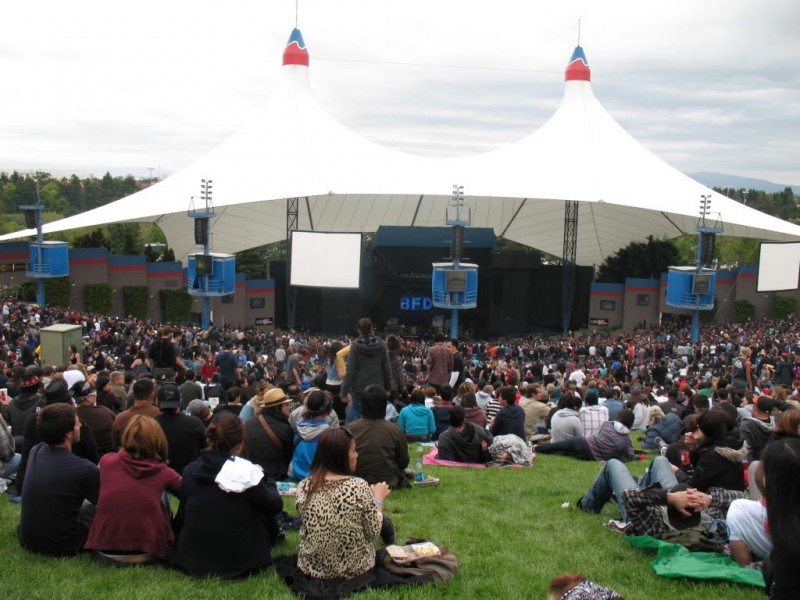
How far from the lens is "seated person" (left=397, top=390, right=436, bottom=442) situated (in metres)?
6.97

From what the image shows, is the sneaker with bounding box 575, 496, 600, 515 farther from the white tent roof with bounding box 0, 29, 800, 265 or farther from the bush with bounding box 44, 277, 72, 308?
the bush with bounding box 44, 277, 72, 308

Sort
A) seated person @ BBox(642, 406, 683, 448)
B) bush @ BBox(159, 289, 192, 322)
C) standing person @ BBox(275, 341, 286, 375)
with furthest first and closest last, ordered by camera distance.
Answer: bush @ BBox(159, 289, 192, 322) < standing person @ BBox(275, 341, 286, 375) < seated person @ BBox(642, 406, 683, 448)

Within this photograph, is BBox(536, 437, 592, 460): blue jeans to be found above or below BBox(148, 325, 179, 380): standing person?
below

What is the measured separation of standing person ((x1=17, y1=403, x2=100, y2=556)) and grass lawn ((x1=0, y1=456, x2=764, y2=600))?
96mm

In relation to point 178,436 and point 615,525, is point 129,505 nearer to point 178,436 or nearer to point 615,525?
point 178,436

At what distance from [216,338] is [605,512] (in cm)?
1633

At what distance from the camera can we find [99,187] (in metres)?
81.4

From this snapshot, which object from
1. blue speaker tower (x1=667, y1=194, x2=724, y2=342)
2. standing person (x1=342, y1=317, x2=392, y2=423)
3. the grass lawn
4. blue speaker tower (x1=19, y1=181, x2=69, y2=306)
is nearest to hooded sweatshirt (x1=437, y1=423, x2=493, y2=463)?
standing person (x1=342, y1=317, x2=392, y2=423)

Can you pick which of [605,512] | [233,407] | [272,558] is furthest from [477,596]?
[233,407]

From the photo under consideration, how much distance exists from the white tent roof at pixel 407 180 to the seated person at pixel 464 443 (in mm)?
17152

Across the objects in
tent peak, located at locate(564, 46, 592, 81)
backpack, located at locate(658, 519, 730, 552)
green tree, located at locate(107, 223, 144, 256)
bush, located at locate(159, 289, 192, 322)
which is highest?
tent peak, located at locate(564, 46, 592, 81)

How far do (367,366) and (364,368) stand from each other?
0.03m

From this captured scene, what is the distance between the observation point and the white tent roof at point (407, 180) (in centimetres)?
2334

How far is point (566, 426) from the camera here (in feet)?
22.6
